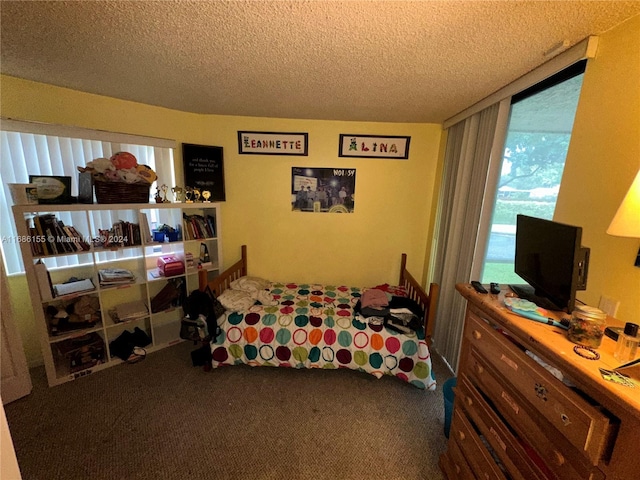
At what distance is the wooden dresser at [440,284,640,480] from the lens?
71 cm

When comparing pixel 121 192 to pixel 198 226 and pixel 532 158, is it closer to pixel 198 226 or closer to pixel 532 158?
pixel 198 226

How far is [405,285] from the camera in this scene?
2979mm

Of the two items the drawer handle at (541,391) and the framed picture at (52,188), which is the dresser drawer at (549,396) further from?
the framed picture at (52,188)

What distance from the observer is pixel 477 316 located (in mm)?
1260

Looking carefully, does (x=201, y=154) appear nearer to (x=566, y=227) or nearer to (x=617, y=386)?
(x=566, y=227)

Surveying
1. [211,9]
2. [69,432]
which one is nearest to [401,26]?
[211,9]

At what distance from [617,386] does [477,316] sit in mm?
575

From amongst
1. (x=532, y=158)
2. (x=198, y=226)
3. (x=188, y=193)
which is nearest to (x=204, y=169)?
(x=188, y=193)

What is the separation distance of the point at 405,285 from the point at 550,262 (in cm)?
192

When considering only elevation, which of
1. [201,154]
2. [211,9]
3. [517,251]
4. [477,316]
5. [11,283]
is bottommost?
[11,283]

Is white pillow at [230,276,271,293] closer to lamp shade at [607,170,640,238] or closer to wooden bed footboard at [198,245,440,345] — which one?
wooden bed footboard at [198,245,440,345]

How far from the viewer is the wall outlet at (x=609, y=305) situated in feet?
3.60

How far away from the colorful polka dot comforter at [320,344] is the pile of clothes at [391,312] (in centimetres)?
5

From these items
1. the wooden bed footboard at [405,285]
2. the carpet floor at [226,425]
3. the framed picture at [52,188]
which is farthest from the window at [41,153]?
the carpet floor at [226,425]
